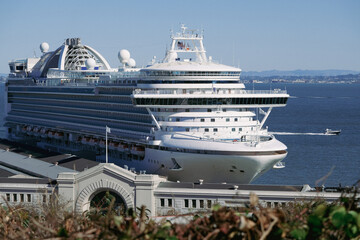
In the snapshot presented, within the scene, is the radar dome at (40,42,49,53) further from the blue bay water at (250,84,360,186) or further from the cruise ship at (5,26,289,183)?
the blue bay water at (250,84,360,186)

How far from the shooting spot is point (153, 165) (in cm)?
5938

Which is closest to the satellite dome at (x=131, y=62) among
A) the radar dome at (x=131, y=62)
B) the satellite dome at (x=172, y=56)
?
the radar dome at (x=131, y=62)

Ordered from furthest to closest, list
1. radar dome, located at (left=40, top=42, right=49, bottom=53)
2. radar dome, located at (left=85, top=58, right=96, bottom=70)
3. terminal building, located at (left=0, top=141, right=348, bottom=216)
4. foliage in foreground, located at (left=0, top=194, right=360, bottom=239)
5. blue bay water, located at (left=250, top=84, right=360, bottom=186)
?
radar dome, located at (left=40, top=42, right=49, bottom=53)
radar dome, located at (left=85, top=58, right=96, bottom=70)
blue bay water, located at (left=250, top=84, right=360, bottom=186)
terminal building, located at (left=0, top=141, right=348, bottom=216)
foliage in foreground, located at (left=0, top=194, right=360, bottom=239)

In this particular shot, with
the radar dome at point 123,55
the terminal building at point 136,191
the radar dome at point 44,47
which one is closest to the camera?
the terminal building at point 136,191

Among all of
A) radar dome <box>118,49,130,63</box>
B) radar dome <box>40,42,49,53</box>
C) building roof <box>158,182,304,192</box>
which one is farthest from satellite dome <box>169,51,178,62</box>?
radar dome <box>40,42,49,53</box>

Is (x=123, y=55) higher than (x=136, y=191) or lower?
higher

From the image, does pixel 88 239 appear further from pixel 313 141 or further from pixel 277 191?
pixel 313 141

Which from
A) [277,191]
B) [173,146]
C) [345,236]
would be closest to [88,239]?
[345,236]

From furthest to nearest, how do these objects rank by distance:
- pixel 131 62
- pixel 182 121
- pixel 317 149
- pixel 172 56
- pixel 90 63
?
pixel 317 149 → pixel 90 63 → pixel 131 62 → pixel 172 56 → pixel 182 121

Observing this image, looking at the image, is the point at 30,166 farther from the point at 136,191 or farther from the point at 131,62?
the point at 131,62

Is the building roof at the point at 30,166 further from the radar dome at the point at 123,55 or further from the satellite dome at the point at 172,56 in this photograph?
the radar dome at the point at 123,55

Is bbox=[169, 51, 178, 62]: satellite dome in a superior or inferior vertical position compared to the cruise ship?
superior

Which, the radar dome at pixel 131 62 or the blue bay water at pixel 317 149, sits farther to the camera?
the radar dome at pixel 131 62

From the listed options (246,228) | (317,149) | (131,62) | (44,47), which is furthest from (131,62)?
(246,228)
